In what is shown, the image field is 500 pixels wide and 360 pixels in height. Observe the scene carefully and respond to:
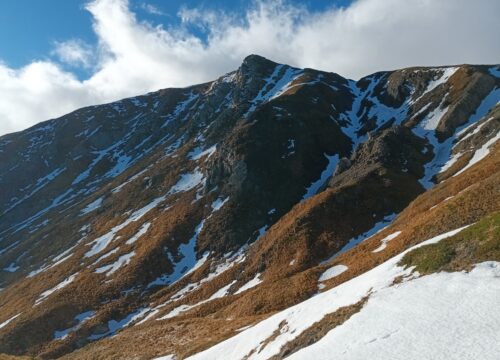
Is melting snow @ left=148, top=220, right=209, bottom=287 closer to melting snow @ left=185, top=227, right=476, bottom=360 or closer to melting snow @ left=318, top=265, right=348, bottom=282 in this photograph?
melting snow @ left=318, top=265, right=348, bottom=282

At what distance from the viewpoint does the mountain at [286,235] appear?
63.6 feet

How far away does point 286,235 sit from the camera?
6334 cm

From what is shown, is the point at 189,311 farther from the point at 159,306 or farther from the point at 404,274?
the point at 404,274

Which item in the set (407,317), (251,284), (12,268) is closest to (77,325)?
(251,284)

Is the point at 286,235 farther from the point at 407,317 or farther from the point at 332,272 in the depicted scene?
the point at 407,317

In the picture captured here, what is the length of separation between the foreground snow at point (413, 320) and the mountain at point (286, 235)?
86 millimetres

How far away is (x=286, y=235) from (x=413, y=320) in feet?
154

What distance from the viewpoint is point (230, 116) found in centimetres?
12756

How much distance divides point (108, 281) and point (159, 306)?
14.8 metres

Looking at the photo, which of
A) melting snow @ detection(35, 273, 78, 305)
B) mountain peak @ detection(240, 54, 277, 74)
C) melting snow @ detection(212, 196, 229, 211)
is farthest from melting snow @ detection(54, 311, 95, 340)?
mountain peak @ detection(240, 54, 277, 74)

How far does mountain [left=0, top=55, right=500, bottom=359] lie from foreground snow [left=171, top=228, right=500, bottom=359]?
3.4 inches

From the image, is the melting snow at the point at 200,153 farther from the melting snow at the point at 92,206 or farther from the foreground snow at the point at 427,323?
the foreground snow at the point at 427,323

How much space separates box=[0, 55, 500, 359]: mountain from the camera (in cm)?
1939

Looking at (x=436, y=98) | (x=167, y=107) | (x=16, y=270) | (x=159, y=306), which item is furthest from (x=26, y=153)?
(x=436, y=98)
